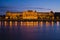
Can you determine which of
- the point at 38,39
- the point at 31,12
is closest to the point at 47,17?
the point at 31,12

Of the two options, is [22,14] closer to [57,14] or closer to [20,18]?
[20,18]

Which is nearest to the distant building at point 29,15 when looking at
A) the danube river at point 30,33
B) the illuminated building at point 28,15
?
the illuminated building at point 28,15

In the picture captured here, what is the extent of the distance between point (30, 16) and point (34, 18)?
1037 millimetres

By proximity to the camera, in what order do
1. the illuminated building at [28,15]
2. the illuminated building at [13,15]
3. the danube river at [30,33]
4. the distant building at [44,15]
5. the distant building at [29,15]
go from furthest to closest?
the distant building at [44,15], the illuminated building at [13,15], the illuminated building at [28,15], the distant building at [29,15], the danube river at [30,33]

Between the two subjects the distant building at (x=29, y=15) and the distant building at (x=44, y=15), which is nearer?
the distant building at (x=29, y=15)

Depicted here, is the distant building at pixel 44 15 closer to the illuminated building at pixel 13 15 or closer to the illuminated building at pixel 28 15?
the illuminated building at pixel 28 15

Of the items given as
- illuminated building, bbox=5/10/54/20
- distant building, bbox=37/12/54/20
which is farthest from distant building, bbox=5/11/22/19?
distant building, bbox=37/12/54/20

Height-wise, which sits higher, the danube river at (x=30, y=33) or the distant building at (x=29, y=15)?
the distant building at (x=29, y=15)

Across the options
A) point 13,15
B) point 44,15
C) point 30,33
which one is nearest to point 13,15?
point 13,15

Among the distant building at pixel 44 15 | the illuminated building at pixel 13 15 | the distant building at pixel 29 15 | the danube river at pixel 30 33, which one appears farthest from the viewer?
the distant building at pixel 44 15

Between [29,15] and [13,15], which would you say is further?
[13,15]

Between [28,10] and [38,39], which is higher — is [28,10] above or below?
above

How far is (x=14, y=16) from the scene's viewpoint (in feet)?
161

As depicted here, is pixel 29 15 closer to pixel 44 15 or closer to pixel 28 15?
pixel 28 15
